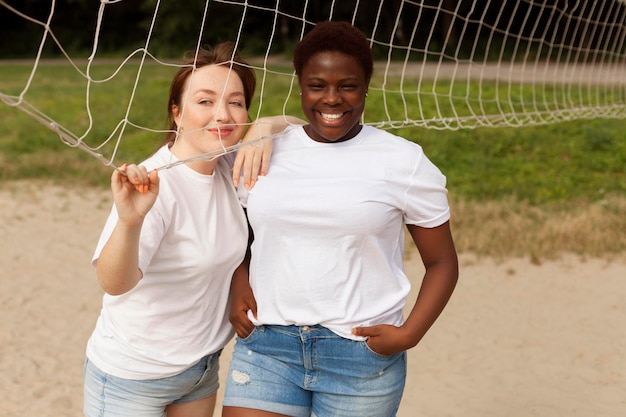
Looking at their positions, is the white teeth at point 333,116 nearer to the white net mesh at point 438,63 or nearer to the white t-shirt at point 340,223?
the white t-shirt at point 340,223

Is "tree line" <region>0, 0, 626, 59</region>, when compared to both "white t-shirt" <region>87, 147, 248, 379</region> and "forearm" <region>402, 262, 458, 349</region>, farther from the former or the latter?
"white t-shirt" <region>87, 147, 248, 379</region>

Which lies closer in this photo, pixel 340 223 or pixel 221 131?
pixel 340 223

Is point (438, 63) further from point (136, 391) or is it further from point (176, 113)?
point (136, 391)

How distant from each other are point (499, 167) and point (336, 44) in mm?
7046

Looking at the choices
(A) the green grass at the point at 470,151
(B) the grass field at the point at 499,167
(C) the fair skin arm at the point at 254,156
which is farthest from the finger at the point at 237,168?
(A) the green grass at the point at 470,151

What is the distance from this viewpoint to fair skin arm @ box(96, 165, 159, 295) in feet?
6.32

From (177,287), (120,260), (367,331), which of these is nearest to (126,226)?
(120,260)

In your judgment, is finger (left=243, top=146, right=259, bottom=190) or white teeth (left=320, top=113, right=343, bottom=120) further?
finger (left=243, top=146, right=259, bottom=190)

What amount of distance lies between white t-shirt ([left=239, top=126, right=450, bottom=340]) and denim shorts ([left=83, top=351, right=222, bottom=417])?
305 millimetres

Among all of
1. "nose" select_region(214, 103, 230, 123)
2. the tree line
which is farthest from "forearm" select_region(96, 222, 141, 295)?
the tree line

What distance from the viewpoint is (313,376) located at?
2230mm

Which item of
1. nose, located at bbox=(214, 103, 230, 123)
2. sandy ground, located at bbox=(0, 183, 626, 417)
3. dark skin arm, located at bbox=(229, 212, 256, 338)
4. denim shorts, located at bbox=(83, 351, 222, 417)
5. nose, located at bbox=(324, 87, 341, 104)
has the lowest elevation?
sandy ground, located at bbox=(0, 183, 626, 417)

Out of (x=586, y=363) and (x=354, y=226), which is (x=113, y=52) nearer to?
(x=586, y=363)

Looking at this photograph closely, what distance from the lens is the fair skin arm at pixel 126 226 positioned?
1.93 metres
